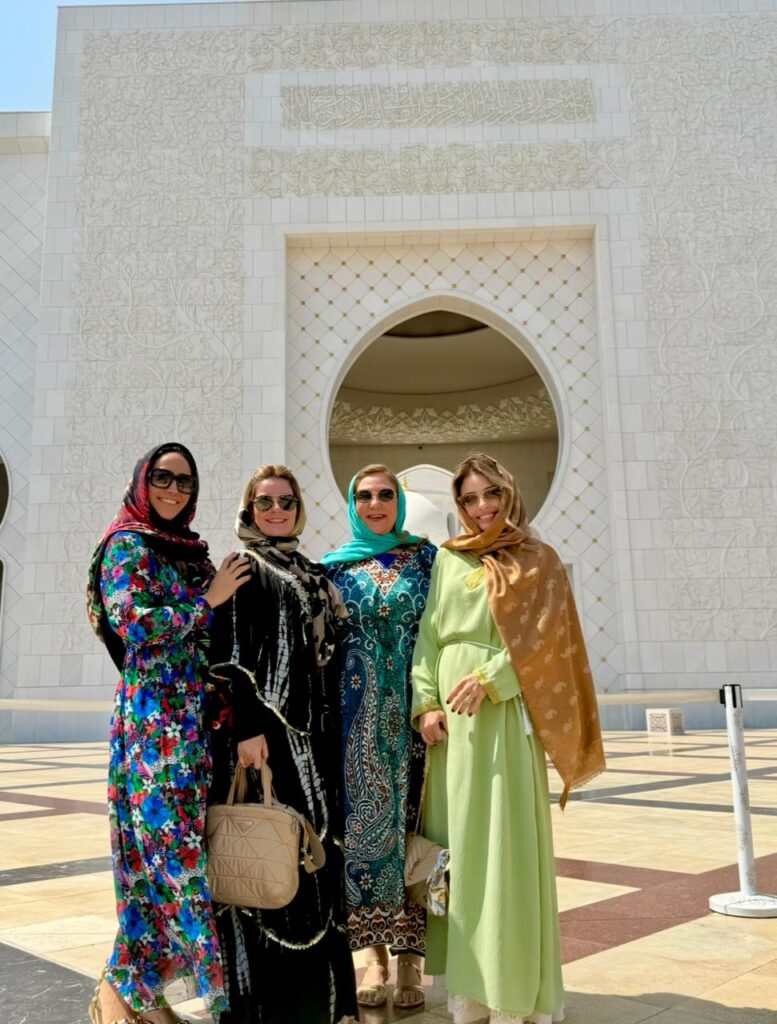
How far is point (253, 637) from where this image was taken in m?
1.18

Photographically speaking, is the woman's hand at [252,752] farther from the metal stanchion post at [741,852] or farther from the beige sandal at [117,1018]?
the metal stanchion post at [741,852]

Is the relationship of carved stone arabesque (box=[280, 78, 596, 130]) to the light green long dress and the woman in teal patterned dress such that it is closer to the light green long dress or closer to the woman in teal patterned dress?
the woman in teal patterned dress

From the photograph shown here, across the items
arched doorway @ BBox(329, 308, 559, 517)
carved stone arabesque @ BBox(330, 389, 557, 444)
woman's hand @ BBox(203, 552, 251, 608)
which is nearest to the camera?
woman's hand @ BBox(203, 552, 251, 608)

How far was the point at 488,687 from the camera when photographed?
1.20 m

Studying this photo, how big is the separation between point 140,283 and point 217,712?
6279 mm

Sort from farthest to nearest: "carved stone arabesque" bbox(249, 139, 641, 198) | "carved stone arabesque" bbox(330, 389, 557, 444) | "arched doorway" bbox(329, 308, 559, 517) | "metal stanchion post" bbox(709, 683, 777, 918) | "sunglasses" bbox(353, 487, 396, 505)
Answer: "carved stone arabesque" bbox(330, 389, 557, 444) < "arched doorway" bbox(329, 308, 559, 517) < "carved stone arabesque" bbox(249, 139, 641, 198) < "metal stanchion post" bbox(709, 683, 777, 918) < "sunglasses" bbox(353, 487, 396, 505)

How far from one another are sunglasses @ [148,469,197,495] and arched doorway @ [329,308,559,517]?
34.7 feet

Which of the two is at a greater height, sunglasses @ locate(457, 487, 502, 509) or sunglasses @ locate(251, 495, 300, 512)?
sunglasses @ locate(457, 487, 502, 509)

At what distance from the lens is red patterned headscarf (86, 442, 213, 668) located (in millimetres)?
1188

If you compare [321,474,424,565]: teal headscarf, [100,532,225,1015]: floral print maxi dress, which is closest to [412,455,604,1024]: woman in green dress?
[321,474,424,565]: teal headscarf

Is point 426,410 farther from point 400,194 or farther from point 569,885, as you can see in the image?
point 569,885

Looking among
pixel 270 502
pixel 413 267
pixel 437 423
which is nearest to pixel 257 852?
pixel 270 502

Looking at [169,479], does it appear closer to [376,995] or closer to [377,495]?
[377,495]

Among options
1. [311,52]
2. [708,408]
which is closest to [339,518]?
[708,408]
